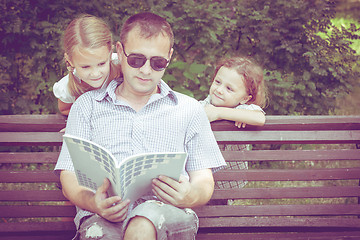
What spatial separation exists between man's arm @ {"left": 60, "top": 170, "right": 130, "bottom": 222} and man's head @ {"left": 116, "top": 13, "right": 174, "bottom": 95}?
0.71 metres

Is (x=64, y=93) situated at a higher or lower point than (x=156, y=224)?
higher

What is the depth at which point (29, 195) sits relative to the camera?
2762mm

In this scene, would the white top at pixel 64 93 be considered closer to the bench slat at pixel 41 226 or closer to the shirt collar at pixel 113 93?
the shirt collar at pixel 113 93

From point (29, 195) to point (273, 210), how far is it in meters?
1.87

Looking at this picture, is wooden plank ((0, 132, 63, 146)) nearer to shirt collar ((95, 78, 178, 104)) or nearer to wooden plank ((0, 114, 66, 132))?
wooden plank ((0, 114, 66, 132))

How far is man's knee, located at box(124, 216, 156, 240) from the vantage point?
1.87 metres

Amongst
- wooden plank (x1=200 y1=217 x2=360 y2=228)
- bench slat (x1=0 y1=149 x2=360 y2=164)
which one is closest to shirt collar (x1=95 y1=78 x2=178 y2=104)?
bench slat (x1=0 y1=149 x2=360 y2=164)

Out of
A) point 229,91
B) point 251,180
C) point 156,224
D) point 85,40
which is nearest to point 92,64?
point 85,40

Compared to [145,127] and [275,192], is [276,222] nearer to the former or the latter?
[275,192]

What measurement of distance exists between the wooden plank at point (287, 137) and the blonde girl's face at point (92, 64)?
943 millimetres

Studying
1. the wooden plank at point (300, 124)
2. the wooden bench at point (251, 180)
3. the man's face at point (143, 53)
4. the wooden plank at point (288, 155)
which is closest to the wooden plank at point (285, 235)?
the wooden bench at point (251, 180)

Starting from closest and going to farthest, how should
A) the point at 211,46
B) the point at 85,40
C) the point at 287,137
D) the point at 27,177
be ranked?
the point at 85,40 → the point at 27,177 → the point at 287,137 → the point at 211,46

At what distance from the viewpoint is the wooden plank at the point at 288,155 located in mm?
2855

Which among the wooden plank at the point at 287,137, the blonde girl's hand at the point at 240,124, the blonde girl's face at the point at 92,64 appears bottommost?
the wooden plank at the point at 287,137
